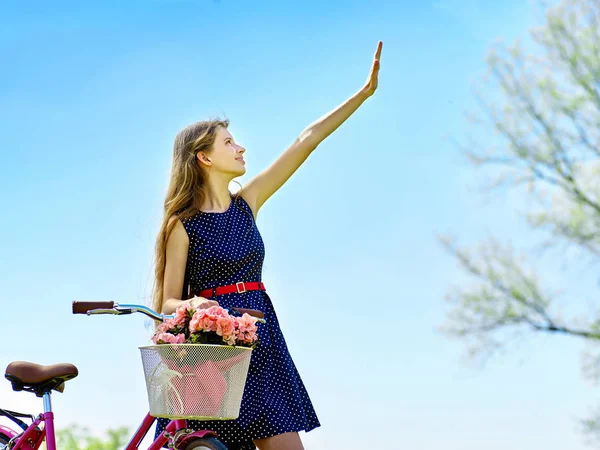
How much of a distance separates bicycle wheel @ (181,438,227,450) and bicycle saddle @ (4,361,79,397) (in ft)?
2.57

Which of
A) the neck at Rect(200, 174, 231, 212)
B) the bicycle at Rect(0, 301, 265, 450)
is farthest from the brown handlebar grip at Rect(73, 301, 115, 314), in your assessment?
the neck at Rect(200, 174, 231, 212)

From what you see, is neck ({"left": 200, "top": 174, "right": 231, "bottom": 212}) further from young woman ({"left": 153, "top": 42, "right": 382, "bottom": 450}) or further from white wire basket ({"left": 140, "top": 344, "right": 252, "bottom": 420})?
white wire basket ({"left": 140, "top": 344, "right": 252, "bottom": 420})

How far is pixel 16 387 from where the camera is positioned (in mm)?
3268

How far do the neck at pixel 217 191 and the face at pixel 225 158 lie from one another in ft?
0.12

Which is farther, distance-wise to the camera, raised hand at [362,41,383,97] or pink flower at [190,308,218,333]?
raised hand at [362,41,383,97]

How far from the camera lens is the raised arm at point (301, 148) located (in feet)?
11.6

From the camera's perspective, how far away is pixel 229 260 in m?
3.19

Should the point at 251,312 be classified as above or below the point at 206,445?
above

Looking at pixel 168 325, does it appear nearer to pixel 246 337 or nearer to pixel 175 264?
pixel 246 337

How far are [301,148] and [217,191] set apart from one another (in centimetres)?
48

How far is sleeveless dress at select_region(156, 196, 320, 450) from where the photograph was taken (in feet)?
9.95

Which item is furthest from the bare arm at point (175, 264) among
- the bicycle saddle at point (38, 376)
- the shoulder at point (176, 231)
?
the bicycle saddle at point (38, 376)

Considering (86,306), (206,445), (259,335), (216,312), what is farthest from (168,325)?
(259,335)

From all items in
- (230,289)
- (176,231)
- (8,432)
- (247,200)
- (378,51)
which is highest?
(378,51)
